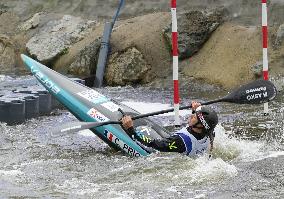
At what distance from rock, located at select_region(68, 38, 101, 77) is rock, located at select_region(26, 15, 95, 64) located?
1141mm

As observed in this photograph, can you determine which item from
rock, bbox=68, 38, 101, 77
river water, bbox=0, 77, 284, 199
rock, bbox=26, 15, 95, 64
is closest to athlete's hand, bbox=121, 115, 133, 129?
river water, bbox=0, 77, 284, 199

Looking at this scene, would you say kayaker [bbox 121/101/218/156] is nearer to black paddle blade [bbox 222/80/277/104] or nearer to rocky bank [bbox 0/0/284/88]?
black paddle blade [bbox 222/80/277/104]

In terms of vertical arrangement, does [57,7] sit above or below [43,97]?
above

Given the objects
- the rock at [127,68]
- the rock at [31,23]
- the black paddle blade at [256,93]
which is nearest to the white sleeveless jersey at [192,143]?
the black paddle blade at [256,93]

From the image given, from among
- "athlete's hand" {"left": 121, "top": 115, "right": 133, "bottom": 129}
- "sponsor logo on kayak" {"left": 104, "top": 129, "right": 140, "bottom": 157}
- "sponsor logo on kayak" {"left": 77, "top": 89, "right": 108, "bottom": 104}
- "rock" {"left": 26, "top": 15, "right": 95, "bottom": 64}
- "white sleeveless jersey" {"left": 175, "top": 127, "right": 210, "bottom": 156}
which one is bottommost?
"sponsor logo on kayak" {"left": 104, "top": 129, "right": 140, "bottom": 157}

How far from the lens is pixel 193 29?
1324cm

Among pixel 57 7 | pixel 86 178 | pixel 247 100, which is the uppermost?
pixel 57 7

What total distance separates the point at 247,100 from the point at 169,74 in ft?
17.3

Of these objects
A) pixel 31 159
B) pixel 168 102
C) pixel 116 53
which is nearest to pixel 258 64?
pixel 168 102

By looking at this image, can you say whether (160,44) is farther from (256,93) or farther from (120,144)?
(120,144)

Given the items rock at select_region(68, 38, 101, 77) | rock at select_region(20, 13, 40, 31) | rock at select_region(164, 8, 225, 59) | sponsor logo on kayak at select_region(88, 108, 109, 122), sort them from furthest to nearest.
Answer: rock at select_region(20, 13, 40, 31) < rock at select_region(68, 38, 101, 77) < rock at select_region(164, 8, 225, 59) < sponsor logo on kayak at select_region(88, 108, 109, 122)

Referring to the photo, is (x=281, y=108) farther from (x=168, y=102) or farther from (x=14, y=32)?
Answer: (x=14, y=32)

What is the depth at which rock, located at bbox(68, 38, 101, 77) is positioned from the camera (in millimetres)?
13759

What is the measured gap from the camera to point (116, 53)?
13.6 m
